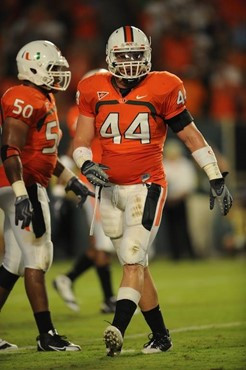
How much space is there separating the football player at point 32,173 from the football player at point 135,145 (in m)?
0.30

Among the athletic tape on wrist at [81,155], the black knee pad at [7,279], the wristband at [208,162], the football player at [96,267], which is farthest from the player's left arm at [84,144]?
the football player at [96,267]

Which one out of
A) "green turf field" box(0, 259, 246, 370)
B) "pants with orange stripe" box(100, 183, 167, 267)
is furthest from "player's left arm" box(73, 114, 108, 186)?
"green turf field" box(0, 259, 246, 370)

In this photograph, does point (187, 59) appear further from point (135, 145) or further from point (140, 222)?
point (140, 222)

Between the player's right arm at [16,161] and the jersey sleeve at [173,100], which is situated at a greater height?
the jersey sleeve at [173,100]

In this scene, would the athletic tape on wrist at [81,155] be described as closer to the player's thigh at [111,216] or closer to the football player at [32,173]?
the player's thigh at [111,216]

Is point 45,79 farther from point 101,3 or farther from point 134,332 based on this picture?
point 101,3

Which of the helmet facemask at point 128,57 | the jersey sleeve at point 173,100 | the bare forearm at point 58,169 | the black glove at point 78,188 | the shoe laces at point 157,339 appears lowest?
the shoe laces at point 157,339

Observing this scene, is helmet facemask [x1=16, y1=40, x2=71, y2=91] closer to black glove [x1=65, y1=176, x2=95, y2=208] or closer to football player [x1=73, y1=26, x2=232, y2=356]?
football player [x1=73, y1=26, x2=232, y2=356]

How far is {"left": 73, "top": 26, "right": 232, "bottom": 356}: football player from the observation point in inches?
211

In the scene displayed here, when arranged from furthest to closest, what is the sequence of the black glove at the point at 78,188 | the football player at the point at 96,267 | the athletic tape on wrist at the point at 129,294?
1. the football player at the point at 96,267
2. the black glove at the point at 78,188
3. the athletic tape on wrist at the point at 129,294

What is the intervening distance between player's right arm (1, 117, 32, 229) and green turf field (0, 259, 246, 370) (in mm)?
802

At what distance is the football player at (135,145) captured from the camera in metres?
5.36

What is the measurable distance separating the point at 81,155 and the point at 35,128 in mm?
386

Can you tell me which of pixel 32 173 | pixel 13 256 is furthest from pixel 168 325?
pixel 32 173
